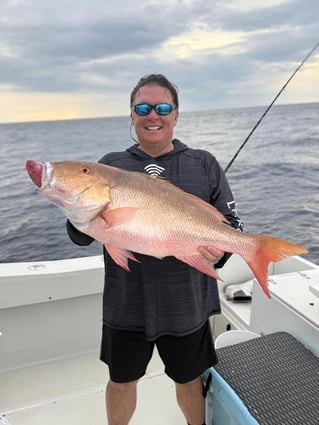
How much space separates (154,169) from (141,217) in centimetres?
46

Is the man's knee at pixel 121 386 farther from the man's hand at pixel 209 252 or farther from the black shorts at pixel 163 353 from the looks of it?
the man's hand at pixel 209 252

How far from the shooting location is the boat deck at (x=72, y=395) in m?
2.48

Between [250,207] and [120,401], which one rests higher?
[120,401]

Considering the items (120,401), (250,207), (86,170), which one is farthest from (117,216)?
(250,207)

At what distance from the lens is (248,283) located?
11.9ft

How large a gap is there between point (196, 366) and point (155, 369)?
1264mm

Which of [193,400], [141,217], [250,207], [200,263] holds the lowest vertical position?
[250,207]

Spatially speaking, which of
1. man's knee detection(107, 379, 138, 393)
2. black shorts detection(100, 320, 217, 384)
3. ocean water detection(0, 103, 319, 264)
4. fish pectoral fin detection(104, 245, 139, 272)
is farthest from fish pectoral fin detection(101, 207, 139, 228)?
ocean water detection(0, 103, 319, 264)

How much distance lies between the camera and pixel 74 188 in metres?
1.35

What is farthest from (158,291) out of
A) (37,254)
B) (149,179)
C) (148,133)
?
(37,254)

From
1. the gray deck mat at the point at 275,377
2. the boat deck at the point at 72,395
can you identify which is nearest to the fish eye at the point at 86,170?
the gray deck mat at the point at 275,377

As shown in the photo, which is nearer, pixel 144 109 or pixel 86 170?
pixel 86 170

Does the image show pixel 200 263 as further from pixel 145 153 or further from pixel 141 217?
pixel 145 153

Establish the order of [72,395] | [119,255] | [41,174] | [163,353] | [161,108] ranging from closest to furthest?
[41,174] → [119,255] → [161,108] → [163,353] → [72,395]
